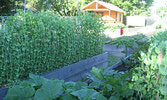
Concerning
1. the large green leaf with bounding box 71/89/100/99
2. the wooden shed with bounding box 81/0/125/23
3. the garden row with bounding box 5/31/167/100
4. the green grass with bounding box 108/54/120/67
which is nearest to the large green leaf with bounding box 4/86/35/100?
the garden row with bounding box 5/31/167/100

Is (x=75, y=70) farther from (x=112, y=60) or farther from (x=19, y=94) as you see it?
(x=19, y=94)

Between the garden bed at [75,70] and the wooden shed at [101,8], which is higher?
the wooden shed at [101,8]

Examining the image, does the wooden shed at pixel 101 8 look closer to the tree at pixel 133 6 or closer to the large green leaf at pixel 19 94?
the tree at pixel 133 6

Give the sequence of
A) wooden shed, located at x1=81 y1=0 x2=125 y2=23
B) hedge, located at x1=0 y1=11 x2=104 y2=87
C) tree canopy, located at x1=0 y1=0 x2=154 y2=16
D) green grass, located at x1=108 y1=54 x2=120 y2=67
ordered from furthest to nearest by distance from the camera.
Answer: wooden shed, located at x1=81 y1=0 x2=125 y2=23 < tree canopy, located at x1=0 y1=0 x2=154 y2=16 < green grass, located at x1=108 y1=54 x2=120 y2=67 < hedge, located at x1=0 y1=11 x2=104 y2=87

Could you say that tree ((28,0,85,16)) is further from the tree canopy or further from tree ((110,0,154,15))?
tree ((110,0,154,15))

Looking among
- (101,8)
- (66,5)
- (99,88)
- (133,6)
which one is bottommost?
(99,88)

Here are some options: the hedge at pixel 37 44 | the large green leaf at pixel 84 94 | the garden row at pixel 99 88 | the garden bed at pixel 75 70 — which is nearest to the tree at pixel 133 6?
the garden bed at pixel 75 70

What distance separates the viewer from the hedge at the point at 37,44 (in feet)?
12.2

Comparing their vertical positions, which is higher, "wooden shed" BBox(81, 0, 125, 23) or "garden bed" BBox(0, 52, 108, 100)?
"wooden shed" BBox(81, 0, 125, 23)

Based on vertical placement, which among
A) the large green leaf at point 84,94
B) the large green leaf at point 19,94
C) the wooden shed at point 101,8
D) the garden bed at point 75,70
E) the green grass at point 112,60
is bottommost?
the green grass at point 112,60

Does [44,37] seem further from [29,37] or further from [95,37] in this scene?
[95,37]

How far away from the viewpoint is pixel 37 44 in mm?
4184

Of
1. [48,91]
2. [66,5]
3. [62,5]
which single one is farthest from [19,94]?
[62,5]

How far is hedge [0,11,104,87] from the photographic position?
12.2 feet
